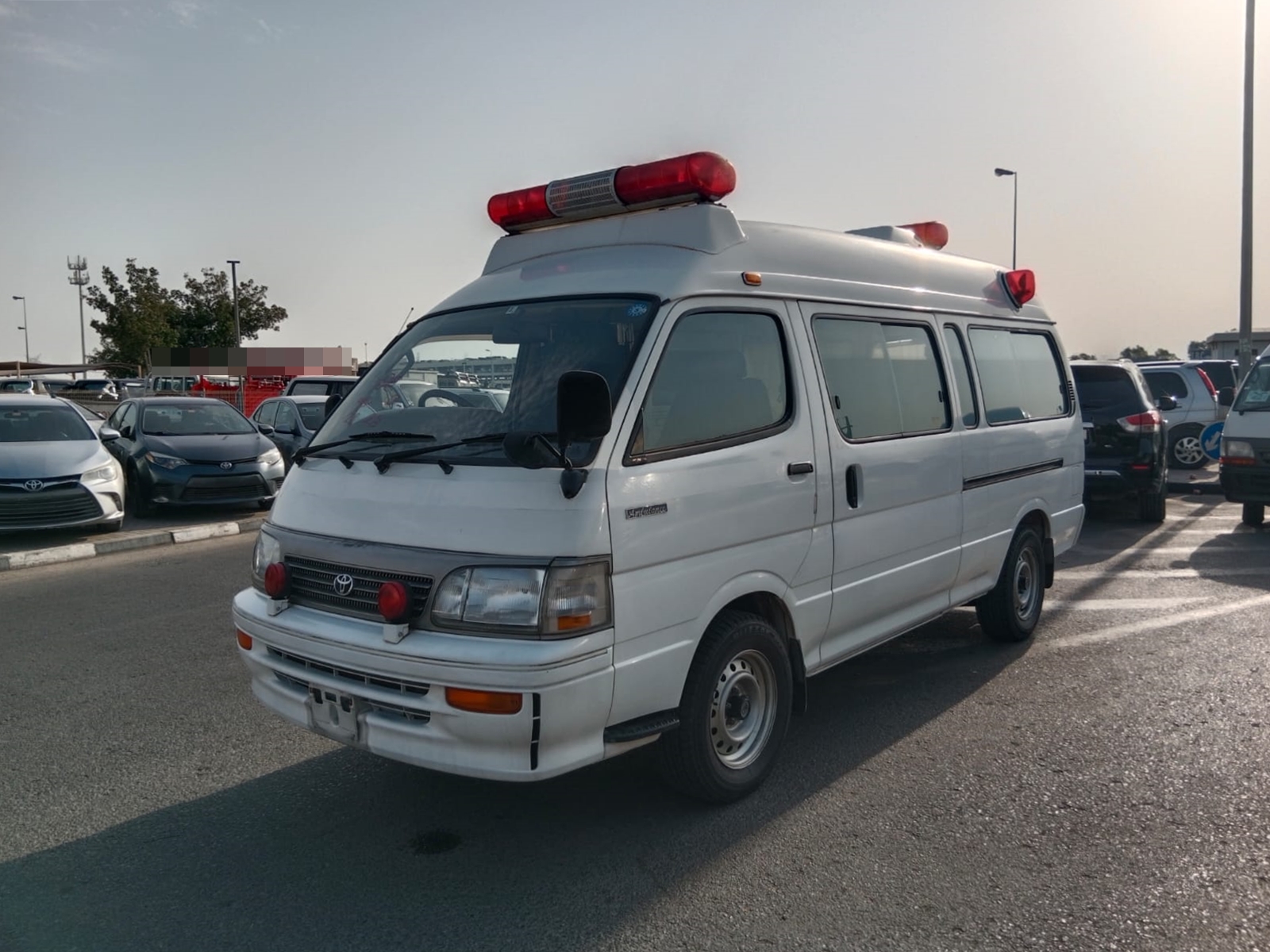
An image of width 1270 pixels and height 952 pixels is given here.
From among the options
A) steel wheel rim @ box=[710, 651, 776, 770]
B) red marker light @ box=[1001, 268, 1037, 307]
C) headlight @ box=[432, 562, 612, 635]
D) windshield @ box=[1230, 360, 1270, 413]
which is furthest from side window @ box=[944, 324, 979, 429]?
windshield @ box=[1230, 360, 1270, 413]

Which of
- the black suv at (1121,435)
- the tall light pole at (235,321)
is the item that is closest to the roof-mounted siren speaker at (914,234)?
the black suv at (1121,435)

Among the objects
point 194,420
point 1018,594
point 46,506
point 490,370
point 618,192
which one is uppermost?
point 618,192

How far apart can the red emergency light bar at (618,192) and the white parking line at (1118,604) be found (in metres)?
4.87

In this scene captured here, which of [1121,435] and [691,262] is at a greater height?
[691,262]

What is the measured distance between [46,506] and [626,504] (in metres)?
9.12

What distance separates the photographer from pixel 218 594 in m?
8.38

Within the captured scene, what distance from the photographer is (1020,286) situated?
6594 millimetres

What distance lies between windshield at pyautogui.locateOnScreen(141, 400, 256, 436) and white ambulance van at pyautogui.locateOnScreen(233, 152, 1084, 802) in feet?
32.1

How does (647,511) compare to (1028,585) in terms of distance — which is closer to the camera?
(647,511)

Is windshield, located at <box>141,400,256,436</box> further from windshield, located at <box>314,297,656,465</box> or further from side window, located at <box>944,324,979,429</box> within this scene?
side window, located at <box>944,324,979,429</box>

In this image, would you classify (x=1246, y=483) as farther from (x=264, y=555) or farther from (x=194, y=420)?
(x=194, y=420)

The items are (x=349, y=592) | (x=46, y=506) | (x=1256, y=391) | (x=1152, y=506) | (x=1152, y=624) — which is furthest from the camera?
(x=1152, y=506)

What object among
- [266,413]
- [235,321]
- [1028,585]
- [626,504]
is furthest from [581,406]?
[235,321]

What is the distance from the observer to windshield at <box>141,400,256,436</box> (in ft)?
43.8
